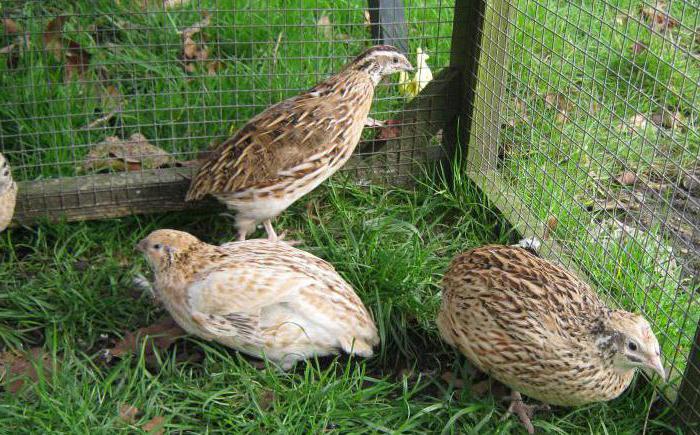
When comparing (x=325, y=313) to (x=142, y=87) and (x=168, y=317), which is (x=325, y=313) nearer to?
(x=168, y=317)

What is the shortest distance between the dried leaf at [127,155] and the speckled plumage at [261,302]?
1.32 metres

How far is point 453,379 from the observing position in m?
4.49

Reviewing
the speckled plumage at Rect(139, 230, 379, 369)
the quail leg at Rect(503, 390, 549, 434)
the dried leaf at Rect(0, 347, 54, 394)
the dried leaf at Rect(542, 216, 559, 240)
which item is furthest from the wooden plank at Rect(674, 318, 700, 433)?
the dried leaf at Rect(0, 347, 54, 394)

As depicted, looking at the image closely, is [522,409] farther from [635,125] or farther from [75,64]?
[75,64]

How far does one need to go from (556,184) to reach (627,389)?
4.25ft

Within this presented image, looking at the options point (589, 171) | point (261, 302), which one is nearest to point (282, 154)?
point (261, 302)

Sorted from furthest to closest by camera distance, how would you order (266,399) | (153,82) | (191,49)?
(191,49), (153,82), (266,399)

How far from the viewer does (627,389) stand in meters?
4.48

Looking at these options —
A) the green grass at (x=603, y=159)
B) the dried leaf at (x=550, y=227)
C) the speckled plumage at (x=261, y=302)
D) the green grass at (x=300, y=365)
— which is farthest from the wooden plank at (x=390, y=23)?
the speckled plumage at (x=261, y=302)

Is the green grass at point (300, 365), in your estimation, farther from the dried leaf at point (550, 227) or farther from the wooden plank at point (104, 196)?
the dried leaf at point (550, 227)

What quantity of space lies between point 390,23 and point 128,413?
304 cm

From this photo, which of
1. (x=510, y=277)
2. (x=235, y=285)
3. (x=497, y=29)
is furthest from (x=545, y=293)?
(x=497, y=29)

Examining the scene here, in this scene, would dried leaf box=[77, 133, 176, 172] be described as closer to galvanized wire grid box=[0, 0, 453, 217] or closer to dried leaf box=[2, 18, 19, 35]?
galvanized wire grid box=[0, 0, 453, 217]

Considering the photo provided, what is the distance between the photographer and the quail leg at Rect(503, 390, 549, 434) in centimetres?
A: 428
